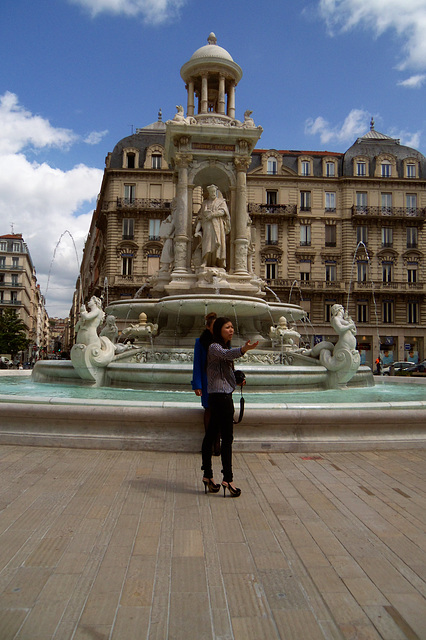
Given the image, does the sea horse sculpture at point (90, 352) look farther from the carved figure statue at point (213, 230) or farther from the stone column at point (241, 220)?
the stone column at point (241, 220)

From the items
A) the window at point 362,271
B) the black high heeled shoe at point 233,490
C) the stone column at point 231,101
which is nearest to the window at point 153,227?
the window at point 362,271

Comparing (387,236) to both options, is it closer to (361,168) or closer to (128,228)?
(361,168)

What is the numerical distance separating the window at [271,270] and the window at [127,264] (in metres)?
12.5

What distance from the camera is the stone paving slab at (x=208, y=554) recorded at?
223 cm

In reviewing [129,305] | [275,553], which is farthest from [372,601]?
[129,305]

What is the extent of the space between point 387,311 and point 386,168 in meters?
14.2

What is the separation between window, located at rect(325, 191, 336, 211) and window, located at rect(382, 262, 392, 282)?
7238 millimetres

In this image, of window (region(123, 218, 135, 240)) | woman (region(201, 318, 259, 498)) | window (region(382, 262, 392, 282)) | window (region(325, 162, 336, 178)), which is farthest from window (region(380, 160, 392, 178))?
woman (region(201, 318, 259, 498))

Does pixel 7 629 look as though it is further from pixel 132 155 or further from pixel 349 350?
pixel 132 155

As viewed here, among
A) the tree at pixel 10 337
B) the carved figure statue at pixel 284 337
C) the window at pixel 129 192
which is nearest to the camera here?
the carved figure statue at pixel 284 337

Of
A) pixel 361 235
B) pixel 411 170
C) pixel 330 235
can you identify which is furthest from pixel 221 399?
pixel 411 170

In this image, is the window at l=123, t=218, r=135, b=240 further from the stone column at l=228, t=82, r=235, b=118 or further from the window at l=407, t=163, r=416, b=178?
the stone column at l=228, t=82, r=235, b=118

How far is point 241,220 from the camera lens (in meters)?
14.4

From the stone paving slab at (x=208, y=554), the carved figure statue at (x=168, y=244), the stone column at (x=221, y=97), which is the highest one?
the stone column at (x=221, y=97)
